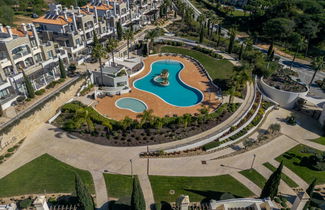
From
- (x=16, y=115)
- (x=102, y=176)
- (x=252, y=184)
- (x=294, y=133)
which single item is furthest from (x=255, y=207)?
(x=16, y=115)

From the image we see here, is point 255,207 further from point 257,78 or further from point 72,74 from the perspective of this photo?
point 72,74

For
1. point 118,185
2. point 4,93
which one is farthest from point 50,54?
point 118,185

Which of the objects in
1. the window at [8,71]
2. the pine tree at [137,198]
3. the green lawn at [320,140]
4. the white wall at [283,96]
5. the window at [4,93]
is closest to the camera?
the pine tree at [137,198]

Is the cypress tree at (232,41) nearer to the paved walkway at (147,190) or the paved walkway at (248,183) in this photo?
the paved walkway at (248,183)

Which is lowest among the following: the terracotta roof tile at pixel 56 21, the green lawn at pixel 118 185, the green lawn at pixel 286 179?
the green lawn at pixel 286 179

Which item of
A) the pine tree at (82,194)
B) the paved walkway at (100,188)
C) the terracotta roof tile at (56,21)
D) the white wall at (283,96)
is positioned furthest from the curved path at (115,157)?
the terracotta roof tile at (56,21)

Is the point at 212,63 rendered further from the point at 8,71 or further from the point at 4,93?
the point at 4,93

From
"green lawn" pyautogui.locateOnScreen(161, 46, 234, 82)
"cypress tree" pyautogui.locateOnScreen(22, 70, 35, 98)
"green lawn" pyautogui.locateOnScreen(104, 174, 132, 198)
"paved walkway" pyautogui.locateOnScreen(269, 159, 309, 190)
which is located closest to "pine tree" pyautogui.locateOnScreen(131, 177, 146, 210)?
"green lawn" pyautogui.locateOnScreen(104, 174, 132, 198)
